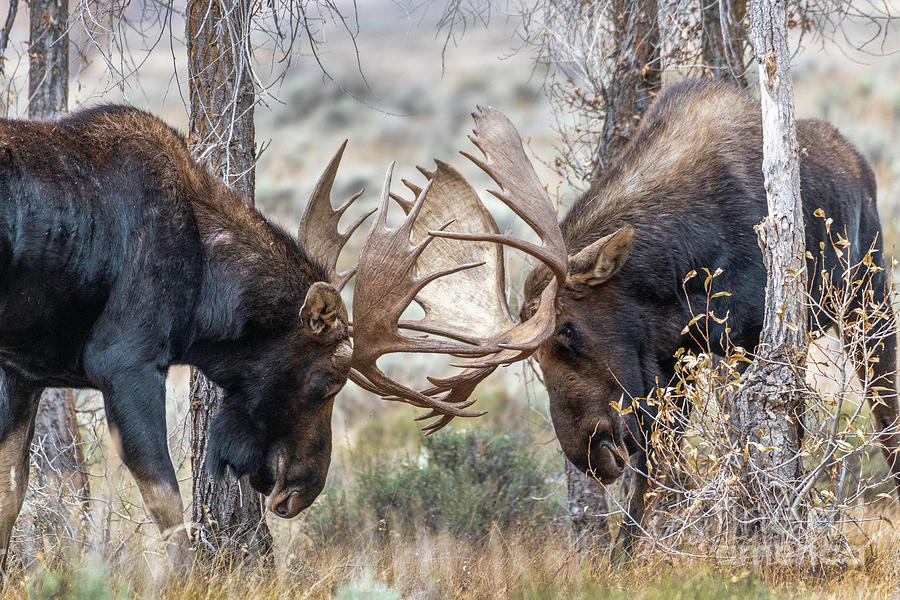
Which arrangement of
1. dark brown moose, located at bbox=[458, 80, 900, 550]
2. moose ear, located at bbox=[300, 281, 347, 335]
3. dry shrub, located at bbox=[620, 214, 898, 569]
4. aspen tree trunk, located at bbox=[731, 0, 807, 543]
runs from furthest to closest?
dark brown moose, located at bbox=[458, 80, 900, 550]
moose ear, located at bbox=[300, 281, 347, 335]
aspen tree trunk, located at bbox=[731, 0, 807, 543]
dry shrub, located at bbox=[620, 214, 898, 569]

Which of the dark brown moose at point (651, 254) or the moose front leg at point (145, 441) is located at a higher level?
the dark brown moose at point (651, 254)

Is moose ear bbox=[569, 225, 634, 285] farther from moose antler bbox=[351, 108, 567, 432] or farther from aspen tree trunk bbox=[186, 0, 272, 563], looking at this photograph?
aspen tree trunk bbox=[186, 0, 272, 563]

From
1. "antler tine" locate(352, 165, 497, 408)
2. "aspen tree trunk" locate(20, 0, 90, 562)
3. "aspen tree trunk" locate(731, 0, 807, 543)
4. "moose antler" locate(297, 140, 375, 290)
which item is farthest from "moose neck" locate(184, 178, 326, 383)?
"aspen tree trunk" locate(731, 0, 807, 543)

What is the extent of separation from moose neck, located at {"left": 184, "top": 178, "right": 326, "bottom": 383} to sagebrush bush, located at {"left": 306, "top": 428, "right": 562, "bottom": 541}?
1996 mm

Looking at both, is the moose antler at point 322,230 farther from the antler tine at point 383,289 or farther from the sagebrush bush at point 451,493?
the sagebrush bush at point 451,493

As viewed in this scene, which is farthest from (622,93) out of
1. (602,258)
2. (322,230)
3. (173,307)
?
(173,307)

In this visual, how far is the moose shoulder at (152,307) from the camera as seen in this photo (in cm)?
473

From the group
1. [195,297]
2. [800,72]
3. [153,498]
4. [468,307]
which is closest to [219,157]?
[195,297]

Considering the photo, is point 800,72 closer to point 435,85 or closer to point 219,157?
point 435,85

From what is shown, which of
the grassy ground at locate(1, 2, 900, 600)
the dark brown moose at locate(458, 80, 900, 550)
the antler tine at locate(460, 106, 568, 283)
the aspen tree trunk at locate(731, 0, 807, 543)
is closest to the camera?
the grassy ground at locate(1, 2, 900, 600)

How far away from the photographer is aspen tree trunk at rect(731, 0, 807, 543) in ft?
15.9

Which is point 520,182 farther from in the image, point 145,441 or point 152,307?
point 145,441

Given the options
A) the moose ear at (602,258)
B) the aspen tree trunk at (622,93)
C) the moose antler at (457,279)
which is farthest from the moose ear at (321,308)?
the aspen tree trunk at (622,93)

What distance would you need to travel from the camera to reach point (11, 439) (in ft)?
17.1
